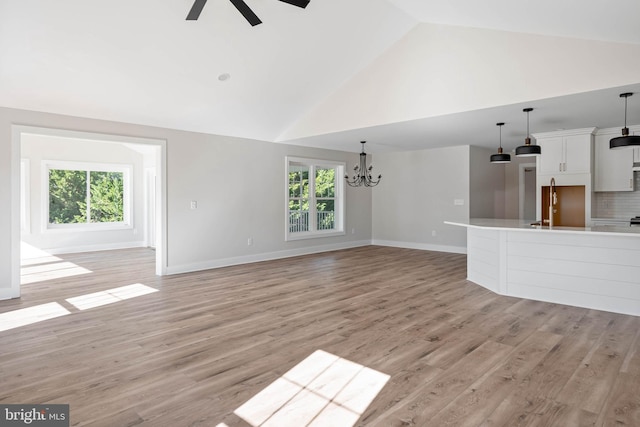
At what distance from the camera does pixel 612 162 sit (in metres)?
6.36

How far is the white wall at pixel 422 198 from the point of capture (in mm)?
8609

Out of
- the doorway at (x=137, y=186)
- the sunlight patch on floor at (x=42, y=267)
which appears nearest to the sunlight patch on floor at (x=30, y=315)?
the doorway at (x=137, y=186)

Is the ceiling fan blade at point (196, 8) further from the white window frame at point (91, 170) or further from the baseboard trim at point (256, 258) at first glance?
the white window frame at point (91, 170)

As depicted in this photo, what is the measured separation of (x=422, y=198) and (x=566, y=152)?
323cm

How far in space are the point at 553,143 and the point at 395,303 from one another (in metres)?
4.43

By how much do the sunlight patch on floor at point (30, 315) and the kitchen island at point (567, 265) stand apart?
5156mm

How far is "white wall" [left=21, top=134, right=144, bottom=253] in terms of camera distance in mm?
8195

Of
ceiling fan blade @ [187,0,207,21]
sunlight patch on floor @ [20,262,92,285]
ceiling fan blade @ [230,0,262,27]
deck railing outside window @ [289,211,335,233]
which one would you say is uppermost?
ceiling fan blade @ [187,0,207,21]

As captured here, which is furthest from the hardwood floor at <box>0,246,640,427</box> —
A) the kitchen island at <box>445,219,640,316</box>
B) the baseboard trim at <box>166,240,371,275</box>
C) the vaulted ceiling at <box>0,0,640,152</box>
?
the vaulted ceiling at <box>0,0,640,152</box>

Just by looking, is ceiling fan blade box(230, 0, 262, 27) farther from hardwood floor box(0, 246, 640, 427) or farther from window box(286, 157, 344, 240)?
window box(286, 157, 344, 240)

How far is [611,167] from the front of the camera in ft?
20.9

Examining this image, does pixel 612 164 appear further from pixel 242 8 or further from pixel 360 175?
pixel 242 8

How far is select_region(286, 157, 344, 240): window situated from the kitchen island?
13.9 feet

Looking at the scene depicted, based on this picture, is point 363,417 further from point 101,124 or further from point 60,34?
point 101,124
